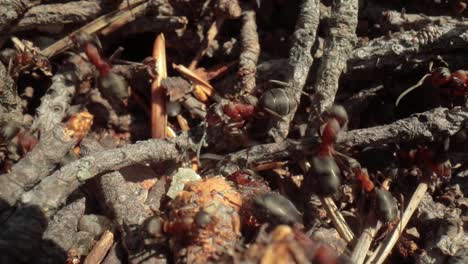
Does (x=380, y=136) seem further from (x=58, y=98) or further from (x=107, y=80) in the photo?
(x=58, y=98)

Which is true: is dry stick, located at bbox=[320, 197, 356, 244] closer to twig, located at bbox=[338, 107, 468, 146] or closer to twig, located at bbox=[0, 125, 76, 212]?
twig, located at bbox=[338, 107, 468, 146]

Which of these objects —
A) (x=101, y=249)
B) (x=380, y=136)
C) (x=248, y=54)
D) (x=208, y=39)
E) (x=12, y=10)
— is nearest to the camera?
(x=101, y=249)

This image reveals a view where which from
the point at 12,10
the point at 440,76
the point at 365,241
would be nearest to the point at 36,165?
the point at 12,10

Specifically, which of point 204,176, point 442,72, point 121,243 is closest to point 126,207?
point 121,243

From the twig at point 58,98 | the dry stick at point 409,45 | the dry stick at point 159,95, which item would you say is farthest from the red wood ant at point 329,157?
the twig at point 58,98

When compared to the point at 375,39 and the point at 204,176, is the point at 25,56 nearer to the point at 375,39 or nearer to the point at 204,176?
the point at 204,176
